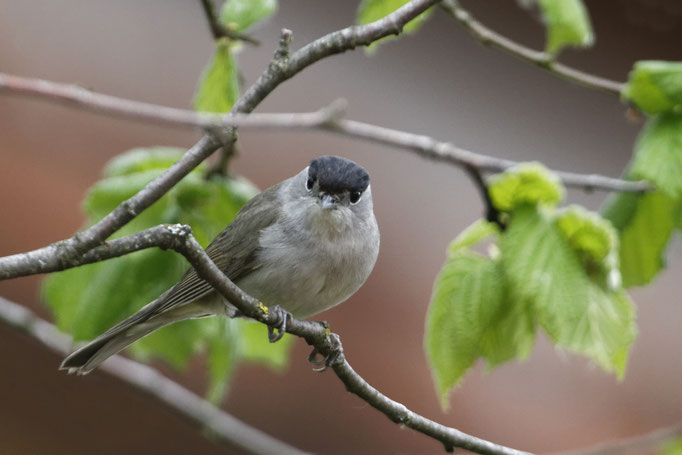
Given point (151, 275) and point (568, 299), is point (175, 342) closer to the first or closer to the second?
point (151, 275)

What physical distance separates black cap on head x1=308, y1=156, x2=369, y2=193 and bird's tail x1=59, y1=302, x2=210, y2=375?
0.51 meters

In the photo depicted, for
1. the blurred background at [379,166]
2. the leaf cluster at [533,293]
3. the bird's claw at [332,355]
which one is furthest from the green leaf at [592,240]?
the blurred background at [379,166]

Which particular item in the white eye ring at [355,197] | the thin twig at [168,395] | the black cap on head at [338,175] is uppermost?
the black cap on head at [338,175]

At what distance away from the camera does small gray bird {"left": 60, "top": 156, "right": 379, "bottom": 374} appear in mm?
2305

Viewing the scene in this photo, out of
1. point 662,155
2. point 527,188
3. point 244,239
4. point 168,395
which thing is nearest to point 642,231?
point 662,155

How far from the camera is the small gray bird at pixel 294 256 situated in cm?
230

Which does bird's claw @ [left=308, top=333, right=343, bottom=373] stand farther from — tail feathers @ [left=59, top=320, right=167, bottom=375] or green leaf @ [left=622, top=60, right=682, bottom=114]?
green leaf @ [left=622, top=60, right=682, bottom=114]

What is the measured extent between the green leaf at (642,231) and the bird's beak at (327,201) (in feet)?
2.49

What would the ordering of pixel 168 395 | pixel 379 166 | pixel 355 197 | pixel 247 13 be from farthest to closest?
1. pixel 379 166
2. pixel 168 395
3. pixel 355 197
4. pixel 247 13

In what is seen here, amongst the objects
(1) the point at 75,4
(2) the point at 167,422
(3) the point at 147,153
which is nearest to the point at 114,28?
(1) the point at 75,4

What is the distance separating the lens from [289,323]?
1801 millimetres

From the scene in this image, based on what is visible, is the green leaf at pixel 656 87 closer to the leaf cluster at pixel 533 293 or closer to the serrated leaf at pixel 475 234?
the leaf cluster at pixel 533 293

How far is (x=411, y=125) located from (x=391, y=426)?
72.0 inches

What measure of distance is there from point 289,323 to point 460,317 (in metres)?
0.42
